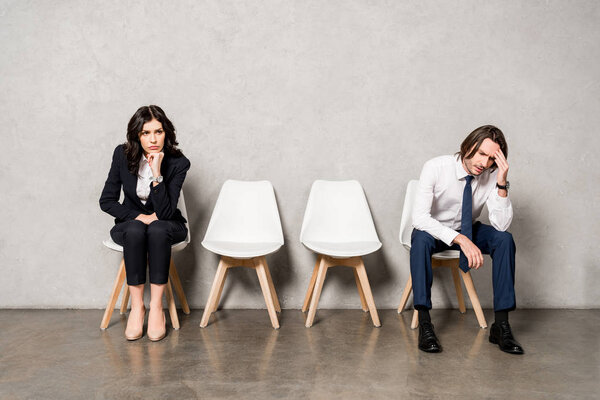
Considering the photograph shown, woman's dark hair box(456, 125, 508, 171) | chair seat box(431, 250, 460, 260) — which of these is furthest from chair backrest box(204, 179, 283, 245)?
woman's dark hair box(456, 125, 508, 171)

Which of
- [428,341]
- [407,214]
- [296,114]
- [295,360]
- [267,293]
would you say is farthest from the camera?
[296,114]

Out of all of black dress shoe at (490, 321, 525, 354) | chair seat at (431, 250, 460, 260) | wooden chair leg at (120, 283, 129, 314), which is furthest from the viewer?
wooden chair leg at (120, 283, 129, 314)

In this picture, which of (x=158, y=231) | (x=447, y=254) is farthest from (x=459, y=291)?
(x=158, y=231)

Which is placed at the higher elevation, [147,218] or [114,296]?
[147,218]

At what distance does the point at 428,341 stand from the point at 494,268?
51 cm

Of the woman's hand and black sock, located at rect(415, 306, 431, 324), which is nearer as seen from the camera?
black sock, located at rect(415, 306, 431, 324)

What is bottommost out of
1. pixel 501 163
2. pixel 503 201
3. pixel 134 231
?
pixel 134 231

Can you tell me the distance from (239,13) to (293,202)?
51.0 inches

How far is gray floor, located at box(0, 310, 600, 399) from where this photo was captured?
191 cm

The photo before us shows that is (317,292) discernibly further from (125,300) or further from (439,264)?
(125,300)

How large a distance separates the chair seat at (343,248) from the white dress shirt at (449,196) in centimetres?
31

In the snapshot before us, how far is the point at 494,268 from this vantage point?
7.97ft

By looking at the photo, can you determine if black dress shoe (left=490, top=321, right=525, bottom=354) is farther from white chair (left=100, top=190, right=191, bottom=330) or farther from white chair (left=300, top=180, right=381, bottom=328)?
white chair (left=100, top=190, right=191, bottom=330)

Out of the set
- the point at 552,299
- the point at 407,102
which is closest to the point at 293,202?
the point at 407,102
